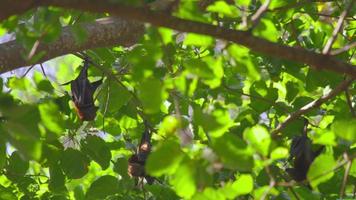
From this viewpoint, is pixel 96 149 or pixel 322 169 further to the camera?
pixel 96 149

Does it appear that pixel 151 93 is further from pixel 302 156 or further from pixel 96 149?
pixel 96 149

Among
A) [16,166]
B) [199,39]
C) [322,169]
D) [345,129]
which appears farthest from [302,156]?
[16,166]

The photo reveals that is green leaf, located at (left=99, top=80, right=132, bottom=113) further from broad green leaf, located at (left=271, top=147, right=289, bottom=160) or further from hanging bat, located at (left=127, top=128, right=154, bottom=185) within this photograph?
broad green leaf, located at (left=271, top=147, right=289, bottom=160)

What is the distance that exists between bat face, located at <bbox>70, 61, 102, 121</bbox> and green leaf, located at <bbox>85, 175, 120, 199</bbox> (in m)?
0.31

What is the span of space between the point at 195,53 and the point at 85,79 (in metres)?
0.54

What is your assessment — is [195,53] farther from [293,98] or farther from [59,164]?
[59,164]

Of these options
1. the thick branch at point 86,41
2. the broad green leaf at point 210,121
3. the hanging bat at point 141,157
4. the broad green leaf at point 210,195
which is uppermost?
the broad green leaf at point 210,121

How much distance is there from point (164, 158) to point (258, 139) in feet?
0.77

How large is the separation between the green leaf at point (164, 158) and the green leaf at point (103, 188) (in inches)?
48.3

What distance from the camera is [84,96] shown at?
2781 millimetres

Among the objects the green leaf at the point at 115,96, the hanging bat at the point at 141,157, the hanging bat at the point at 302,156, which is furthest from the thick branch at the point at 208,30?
the hanging bat at the point at 141,157

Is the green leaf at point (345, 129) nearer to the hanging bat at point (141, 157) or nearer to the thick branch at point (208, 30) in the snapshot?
the thick branch at point (208, 30)

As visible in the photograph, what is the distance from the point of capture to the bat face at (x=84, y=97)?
276 centimetres

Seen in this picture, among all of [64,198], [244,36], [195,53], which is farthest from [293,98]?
[244,36]
